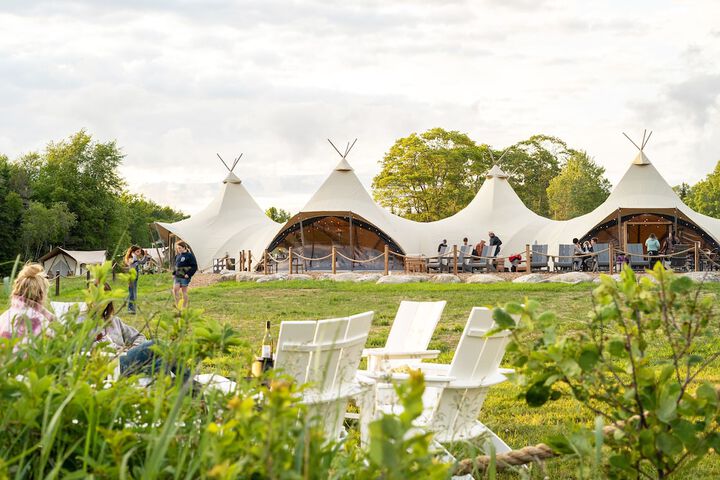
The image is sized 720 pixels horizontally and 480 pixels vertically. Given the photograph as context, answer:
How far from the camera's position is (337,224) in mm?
30953

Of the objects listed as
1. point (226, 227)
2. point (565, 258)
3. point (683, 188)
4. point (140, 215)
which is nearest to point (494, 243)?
point (565, 258)

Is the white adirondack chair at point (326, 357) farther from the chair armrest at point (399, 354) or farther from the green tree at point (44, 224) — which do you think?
the green tree at point (44, 224)

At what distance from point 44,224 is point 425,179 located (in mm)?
20823

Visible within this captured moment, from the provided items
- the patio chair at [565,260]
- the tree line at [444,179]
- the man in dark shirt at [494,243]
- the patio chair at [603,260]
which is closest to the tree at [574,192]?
the tree line at [444,179]

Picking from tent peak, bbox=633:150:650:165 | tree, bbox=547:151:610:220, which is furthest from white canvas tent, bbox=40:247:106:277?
tent peak, bbox=633:150:650:165

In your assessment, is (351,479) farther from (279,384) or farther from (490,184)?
(490,184)

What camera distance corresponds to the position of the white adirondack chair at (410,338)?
18.3 ft

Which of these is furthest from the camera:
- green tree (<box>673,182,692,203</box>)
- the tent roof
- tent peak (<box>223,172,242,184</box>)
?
green tree (<box>673,182,692,203</box>)

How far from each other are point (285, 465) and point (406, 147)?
46480 millimetres

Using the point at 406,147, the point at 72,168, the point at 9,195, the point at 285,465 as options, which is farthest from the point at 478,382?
the point at 72,168

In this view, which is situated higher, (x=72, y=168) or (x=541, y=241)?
(x=72, y=168)

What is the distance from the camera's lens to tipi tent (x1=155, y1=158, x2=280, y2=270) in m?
33.3

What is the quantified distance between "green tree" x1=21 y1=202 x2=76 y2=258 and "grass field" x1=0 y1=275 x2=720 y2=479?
801 inches

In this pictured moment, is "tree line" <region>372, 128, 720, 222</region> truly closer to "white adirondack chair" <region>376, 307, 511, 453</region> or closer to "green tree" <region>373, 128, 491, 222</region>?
"green tree" <region>373, 128, 491, 222</region>
